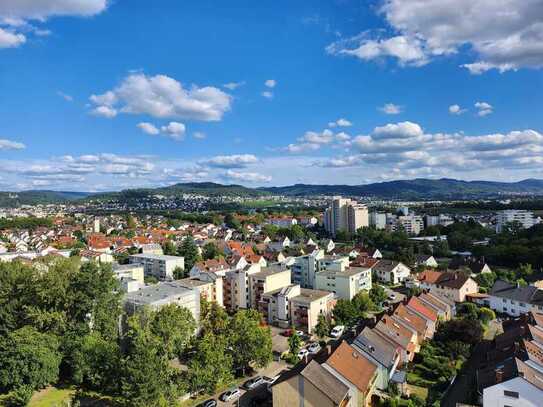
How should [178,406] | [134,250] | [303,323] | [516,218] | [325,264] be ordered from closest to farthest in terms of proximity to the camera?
[178,406] → [303,323] → [325,264] → [134,250] → [516,218]

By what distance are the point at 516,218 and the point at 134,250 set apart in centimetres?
9518

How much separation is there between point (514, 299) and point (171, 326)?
107 ft

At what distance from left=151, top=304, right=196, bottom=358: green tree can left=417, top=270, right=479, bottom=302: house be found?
93.2 feet

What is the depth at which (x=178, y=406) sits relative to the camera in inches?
837

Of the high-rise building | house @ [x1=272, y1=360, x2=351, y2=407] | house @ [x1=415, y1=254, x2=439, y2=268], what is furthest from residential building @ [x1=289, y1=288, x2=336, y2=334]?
the high-rise building

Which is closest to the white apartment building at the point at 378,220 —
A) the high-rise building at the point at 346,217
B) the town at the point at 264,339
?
the high-rise building at the point at 346,217

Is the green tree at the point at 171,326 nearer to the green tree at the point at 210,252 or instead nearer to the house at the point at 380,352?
the house at the point at 380,352

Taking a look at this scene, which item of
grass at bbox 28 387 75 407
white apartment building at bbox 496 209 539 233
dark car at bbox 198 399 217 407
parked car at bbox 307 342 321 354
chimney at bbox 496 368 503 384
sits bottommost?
grass at bbox 28 387 75 407

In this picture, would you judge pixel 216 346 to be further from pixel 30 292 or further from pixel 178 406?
pixel 30 292

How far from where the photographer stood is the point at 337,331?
33.7 meters

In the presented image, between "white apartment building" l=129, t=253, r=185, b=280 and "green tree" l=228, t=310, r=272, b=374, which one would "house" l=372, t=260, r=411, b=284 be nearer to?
"white apartment building" l=129, t=253, r=185, b=280

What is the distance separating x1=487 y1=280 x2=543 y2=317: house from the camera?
35.9 m

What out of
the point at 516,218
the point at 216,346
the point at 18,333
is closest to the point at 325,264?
the point at 216,346

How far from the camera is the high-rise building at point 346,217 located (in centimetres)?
9825
